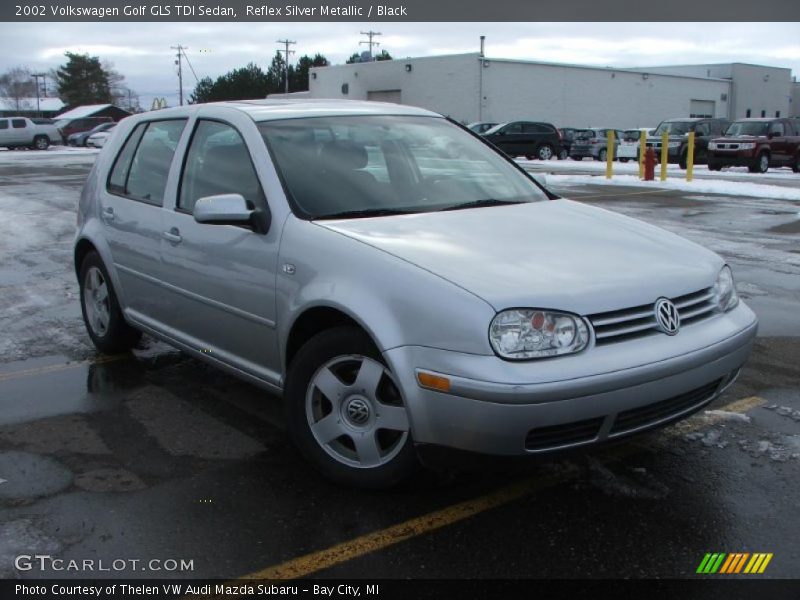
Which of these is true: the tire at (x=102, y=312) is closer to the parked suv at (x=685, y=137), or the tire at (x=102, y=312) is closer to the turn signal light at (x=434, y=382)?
the turn signal light at (x=434, y=382)

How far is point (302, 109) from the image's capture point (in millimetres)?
4484

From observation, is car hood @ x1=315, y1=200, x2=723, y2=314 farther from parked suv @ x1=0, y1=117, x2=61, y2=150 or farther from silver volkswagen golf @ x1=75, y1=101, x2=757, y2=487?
parked suv @ x1=0, y1=117, x2=61, y2=150

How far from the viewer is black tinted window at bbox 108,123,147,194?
5301mm

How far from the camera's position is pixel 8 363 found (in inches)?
219

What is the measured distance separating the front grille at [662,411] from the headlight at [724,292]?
377mm

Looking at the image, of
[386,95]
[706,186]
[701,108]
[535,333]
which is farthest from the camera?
[701,108]

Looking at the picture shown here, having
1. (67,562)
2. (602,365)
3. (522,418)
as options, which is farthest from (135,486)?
(602,365)

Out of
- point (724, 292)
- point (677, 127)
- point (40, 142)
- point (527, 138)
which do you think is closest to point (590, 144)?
point (527, 138)

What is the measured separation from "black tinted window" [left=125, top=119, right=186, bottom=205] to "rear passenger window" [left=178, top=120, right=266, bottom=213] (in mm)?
231

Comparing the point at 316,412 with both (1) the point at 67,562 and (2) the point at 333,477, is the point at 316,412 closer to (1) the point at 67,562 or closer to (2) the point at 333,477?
(2) the point at 333,477

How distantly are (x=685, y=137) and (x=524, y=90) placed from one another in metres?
20.6

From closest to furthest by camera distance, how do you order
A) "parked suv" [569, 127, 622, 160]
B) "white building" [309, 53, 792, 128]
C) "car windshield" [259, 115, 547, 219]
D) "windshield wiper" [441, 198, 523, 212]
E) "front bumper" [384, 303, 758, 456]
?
"front bumper" [384, 303, 758, 456] → "car windshield" [259, 115, 547, 219] → "windshield wiper" [441, 198, 523, 212] → "parked suv" [569, 127, 622, 160] → "white building" [309, 53, 792, 128]

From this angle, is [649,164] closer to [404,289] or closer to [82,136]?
[404,289]
